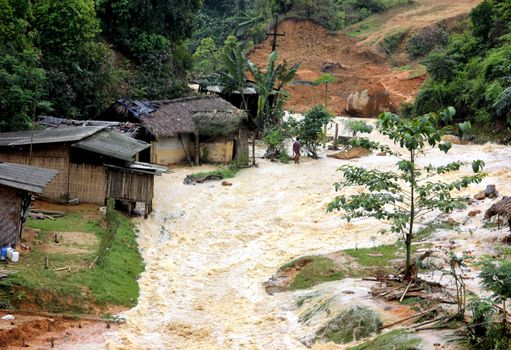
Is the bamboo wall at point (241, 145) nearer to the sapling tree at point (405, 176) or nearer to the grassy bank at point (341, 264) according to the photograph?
the grassy bank at point (341, 264)

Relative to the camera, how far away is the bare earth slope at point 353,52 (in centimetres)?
5169

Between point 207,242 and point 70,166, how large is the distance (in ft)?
15.3

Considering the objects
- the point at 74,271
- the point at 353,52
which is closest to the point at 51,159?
the point at 74,271

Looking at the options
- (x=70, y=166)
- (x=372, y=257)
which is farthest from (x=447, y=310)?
(x=70, y=166)

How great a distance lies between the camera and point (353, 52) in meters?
59.8

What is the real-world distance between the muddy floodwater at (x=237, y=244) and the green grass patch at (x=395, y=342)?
1844 mm

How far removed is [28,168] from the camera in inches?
646

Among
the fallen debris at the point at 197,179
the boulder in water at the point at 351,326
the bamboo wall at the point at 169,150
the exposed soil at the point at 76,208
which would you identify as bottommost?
the boulder in water at the point at 351,326

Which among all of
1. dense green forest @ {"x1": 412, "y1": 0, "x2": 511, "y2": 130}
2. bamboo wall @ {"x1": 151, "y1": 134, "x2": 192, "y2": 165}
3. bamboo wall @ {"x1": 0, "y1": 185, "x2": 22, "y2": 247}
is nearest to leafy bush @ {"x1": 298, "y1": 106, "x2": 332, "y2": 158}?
bamboo wall @ {"x1": 151, "y1": 134, "x2": 192, "y2": 165}

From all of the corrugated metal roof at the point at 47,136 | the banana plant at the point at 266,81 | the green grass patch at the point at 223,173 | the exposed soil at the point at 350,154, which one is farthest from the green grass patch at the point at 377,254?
the banana plant at the point at 266,81

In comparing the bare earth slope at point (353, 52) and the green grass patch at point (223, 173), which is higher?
the bare earth slope at point (353, 52)

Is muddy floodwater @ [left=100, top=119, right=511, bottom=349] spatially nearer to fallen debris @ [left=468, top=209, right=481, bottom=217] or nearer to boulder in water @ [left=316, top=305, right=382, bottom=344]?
boulder in water @ [left=316, top=305, right=382, bottom=344]

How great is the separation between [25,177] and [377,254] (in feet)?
29.0

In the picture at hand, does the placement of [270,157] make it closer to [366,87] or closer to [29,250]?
[29,250]
